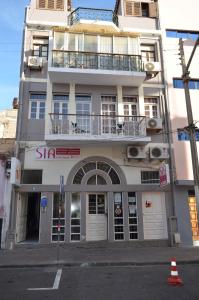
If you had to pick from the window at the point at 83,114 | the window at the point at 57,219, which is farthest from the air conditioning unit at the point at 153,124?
the window at the point at 57,219

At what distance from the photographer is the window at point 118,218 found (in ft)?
46.2

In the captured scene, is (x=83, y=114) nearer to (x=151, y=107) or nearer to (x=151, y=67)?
(x=151, y=107)

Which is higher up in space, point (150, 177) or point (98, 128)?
point (98, 128)

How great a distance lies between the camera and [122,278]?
793cm

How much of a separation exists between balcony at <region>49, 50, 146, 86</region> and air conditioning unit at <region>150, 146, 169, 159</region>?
383 centimetres

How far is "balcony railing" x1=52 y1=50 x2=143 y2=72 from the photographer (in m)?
14.9

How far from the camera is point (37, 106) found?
601 inches

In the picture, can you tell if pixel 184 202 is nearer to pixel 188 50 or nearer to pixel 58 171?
pixel 58 171

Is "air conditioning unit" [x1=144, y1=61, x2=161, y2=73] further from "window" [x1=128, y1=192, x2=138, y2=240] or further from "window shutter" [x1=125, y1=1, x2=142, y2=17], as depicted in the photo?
"window" [x1=128, y1=192, x2=138, y2=240]

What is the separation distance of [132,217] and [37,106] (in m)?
7.78

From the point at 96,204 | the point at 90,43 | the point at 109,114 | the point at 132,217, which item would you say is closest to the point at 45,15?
the point at 90,43

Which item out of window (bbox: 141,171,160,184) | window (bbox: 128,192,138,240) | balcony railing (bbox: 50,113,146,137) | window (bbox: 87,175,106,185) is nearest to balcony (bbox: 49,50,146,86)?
balcony railing (bbox: 50,113,146,137)

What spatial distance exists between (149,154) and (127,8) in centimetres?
946

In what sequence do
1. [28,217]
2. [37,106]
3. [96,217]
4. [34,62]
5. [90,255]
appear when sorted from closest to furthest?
[90,255]
[96,217]
[34,62]
[37,106]
[28,217]
